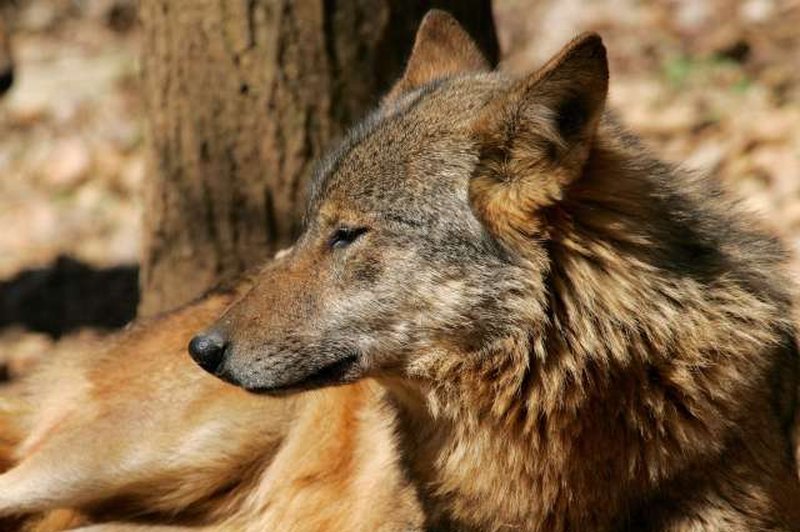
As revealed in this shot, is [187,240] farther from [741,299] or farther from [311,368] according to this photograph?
[741,299]

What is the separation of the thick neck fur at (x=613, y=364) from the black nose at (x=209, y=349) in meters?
0.63

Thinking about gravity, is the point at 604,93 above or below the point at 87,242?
above

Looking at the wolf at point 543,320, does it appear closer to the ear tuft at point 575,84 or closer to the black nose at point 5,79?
the ear tuft at point 575,84

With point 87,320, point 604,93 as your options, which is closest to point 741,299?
point 604,93

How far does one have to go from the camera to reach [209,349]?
13.7 feet

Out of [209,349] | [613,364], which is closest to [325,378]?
[209,349]

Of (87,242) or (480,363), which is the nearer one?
(480,363)

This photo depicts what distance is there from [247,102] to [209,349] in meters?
2.05

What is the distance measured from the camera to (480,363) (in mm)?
4098

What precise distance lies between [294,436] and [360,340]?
3.60 ft

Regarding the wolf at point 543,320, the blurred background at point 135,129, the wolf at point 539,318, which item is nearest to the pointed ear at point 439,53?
the wolf at point 539,318

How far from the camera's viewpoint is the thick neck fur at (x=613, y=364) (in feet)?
13.3

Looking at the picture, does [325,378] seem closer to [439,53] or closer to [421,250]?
[421,250]

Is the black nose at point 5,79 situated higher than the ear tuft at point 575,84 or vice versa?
the black nose at point 5,79
